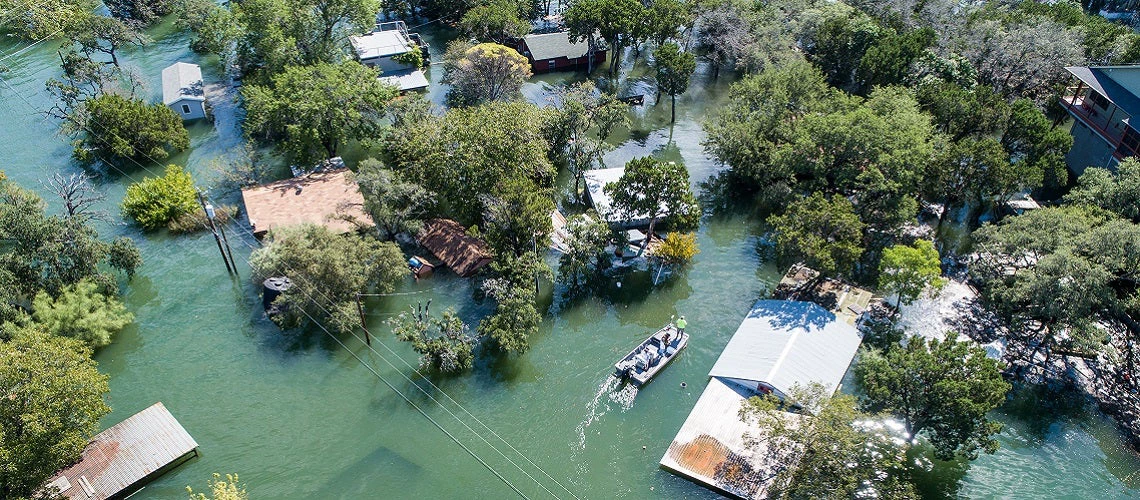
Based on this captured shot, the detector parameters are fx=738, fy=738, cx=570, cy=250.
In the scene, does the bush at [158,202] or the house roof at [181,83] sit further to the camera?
the house roof at [181,83]

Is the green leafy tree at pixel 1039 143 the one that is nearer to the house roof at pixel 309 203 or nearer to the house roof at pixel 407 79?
the house roof at pixel 309 203

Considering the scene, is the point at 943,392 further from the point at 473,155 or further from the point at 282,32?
the point at 282,32

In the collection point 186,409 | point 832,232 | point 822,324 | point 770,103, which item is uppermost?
point 770,103

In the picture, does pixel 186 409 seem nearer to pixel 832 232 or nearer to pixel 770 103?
pixel 832 232

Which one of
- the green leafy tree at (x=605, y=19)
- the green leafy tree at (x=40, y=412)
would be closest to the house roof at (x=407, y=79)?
the green leafy tree at (x=605, y=19)

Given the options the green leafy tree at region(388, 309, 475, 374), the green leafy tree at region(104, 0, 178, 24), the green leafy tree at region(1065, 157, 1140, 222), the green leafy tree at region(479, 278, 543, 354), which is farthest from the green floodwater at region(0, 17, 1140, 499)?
the green leafy tree at region(104, 0, 178, 24)

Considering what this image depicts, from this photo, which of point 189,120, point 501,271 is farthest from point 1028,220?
point 189,120
